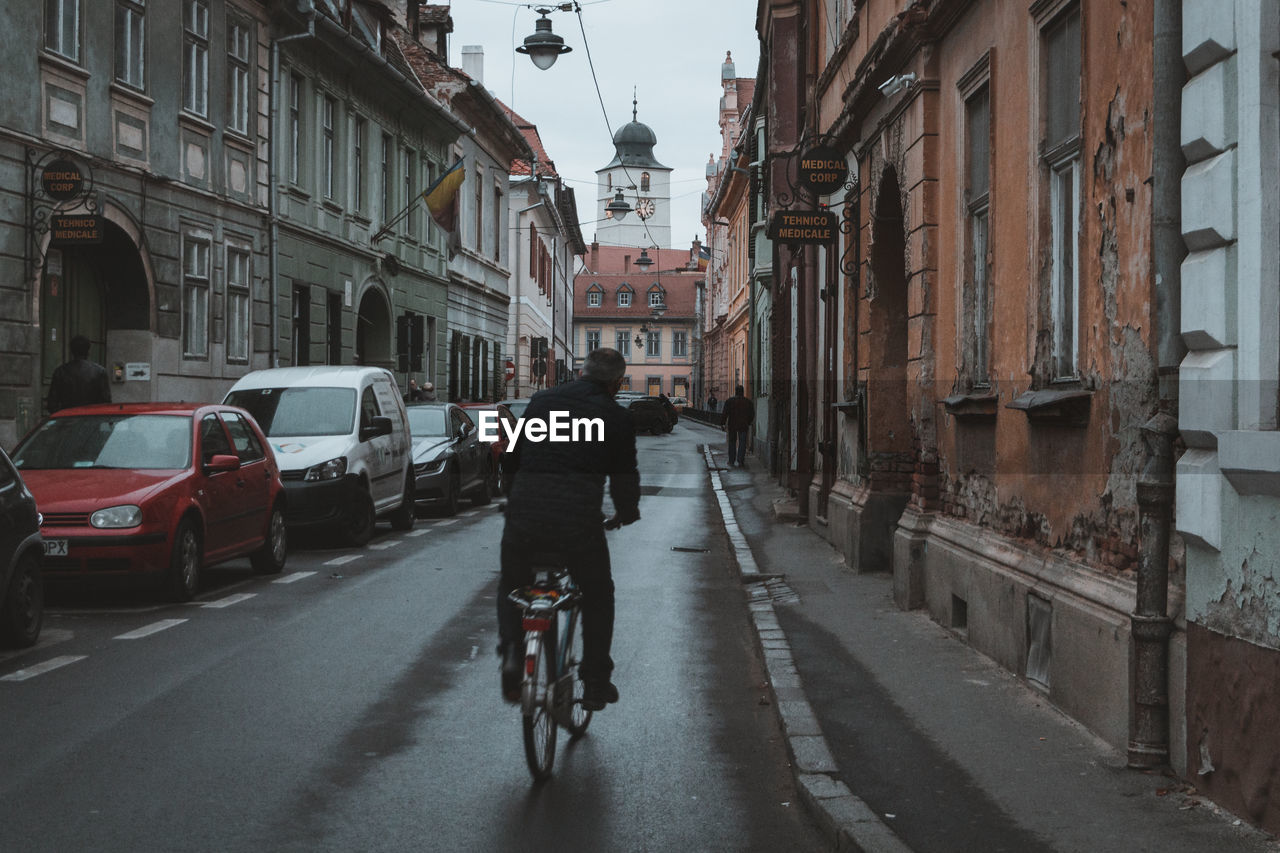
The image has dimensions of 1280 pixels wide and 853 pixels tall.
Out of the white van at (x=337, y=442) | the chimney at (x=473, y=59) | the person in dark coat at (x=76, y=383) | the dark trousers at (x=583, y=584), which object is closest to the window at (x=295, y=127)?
the white van at (x=337, y=442)

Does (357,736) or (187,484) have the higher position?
(187,484)

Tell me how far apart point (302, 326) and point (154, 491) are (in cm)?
1818

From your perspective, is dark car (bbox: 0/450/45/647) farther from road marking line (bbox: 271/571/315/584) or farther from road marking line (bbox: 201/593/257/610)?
road marking line (bbox: 271/571/315/584)

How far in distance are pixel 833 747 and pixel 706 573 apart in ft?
27.0

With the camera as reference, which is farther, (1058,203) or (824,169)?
(824,169)

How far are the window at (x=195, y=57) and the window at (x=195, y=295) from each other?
6.75 ft

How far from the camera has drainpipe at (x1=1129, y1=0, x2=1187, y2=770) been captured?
639cm

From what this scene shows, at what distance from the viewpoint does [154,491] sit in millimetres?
11719

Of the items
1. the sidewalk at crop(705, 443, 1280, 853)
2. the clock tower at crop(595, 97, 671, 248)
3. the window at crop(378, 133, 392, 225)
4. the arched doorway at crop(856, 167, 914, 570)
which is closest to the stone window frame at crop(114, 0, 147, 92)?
the arched doorway at crop(856, 167, 914, 570)

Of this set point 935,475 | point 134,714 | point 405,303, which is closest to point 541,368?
point 405,303

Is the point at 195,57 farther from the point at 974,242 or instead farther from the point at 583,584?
the point at 583,584

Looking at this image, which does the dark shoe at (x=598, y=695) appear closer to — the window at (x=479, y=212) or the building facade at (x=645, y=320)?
the window at (x=479, y=212)

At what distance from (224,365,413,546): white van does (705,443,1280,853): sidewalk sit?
6531 millimetres

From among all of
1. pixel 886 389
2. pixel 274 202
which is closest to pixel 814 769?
pixel 886 389
